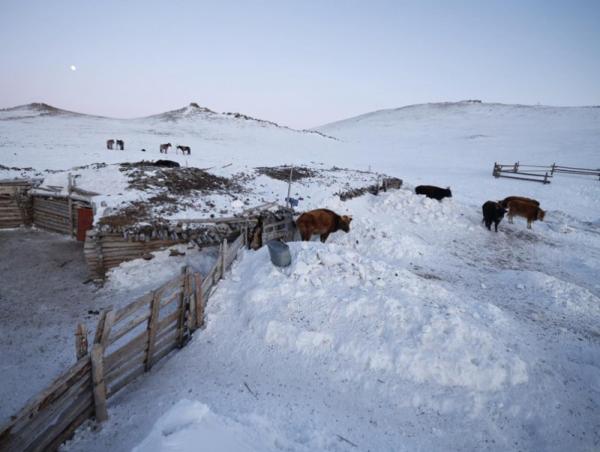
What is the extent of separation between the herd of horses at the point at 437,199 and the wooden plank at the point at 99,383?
7.16 meters

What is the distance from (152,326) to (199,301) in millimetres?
1174

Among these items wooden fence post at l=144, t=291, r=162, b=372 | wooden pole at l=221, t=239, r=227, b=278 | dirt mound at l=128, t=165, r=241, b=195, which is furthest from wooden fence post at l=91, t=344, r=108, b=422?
dirt mound at l=128, t=165, r=241, b=195

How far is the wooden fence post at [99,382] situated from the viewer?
4.13 meters

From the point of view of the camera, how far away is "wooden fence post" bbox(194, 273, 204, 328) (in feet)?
20.0

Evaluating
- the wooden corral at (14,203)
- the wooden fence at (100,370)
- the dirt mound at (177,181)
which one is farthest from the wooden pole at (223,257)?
the wooden corral at (14,203)

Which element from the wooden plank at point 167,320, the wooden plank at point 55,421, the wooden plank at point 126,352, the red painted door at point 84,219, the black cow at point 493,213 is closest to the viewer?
the wooden plank at point 55,421

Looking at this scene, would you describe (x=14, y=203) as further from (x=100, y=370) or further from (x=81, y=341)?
(x=100, y=370)

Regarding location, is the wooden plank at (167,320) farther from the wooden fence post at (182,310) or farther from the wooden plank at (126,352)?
the wooden plank at (126,352)

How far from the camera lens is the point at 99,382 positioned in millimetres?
4273

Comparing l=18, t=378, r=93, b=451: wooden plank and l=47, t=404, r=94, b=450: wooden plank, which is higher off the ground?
l=18, t=378, r=93, b=451: wooden plank

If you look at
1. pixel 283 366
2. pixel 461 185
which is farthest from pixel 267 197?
pixel 461 185

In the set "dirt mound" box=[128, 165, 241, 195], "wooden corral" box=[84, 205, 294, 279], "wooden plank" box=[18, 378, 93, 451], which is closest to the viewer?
"wooden plank" box=[18, 378, 93, 451]

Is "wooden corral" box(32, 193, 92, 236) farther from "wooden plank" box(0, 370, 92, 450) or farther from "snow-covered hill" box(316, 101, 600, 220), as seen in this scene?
"snow-covered hill" box(316, 101, 600, 220)

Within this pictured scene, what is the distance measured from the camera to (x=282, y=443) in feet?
12.6
